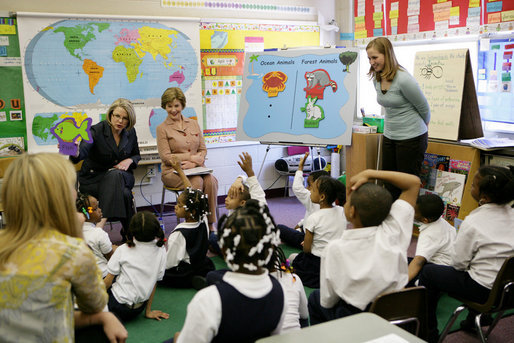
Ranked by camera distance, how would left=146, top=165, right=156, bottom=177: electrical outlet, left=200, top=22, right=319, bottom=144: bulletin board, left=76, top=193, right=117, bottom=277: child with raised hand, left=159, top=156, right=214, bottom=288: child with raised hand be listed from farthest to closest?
left=200, top=22, right=319, bottom=144: bulletin board < left=146, top=165, right=156, bottom=177: electrical outlet < left=159, top=156, right=214, bottom=288: child with raised hand < left=76, top=193, right=117, bottom=277: child with raised hand

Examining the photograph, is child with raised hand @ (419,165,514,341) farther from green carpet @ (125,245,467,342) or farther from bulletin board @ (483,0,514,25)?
bulletin board @ (483,0,514,25)

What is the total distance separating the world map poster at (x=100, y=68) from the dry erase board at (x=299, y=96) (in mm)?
761

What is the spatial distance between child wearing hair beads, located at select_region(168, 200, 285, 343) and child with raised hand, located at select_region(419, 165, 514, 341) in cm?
116

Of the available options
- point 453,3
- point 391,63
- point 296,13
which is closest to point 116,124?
point 391,63

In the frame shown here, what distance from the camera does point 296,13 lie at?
5750mm

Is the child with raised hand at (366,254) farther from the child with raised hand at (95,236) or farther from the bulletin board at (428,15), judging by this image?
the bulletin board at (428,15)

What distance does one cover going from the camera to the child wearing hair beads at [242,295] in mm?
1365

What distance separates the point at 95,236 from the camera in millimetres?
2932

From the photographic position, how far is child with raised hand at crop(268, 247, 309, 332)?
1.94m

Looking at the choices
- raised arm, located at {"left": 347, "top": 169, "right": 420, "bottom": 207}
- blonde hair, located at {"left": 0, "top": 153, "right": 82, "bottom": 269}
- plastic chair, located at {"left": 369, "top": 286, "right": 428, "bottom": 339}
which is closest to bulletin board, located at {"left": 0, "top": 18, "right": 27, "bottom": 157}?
blonde hair, located at {"left": 0, "top": 153, "right": 82, "bottom": 269}

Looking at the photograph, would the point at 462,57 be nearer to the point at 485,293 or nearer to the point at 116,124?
the point at 485,293

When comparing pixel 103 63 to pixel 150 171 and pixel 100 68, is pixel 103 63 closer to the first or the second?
pixel 100 68

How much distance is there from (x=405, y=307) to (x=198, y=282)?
1.80 metres

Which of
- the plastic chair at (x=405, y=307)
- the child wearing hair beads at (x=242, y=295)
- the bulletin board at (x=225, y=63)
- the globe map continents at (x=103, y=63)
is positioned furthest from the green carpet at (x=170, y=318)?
the bulletin board at (x=225, y=63)
